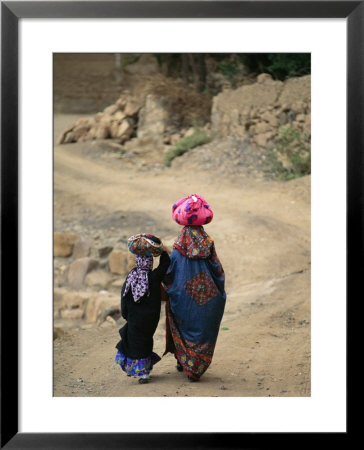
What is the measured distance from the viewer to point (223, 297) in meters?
5.79

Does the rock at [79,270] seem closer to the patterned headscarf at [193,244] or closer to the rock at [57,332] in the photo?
the rock at [57,332]

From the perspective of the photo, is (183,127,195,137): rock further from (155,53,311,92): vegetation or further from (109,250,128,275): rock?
(109,250,128,275): rock

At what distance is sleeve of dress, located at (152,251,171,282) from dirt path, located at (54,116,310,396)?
101 centimetres

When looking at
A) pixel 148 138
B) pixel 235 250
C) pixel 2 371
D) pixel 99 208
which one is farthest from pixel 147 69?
pixel 2 371

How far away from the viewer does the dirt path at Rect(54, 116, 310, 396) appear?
21.2 feet

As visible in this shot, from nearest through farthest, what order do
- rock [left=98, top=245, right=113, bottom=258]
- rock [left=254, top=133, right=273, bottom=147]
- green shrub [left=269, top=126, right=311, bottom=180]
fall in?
1. rock [left=98, top=245, right=113, bottom=258]
2. green shrub [left=269, top=126, right=311, bottom=180]
3. rock [left=254, top=133, right=273, bottom=147]

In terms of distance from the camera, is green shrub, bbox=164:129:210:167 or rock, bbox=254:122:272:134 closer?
rock, bbox=254:122:272:134

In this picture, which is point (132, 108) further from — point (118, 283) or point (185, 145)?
point (118, 283)

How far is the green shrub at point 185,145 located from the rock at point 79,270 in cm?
659

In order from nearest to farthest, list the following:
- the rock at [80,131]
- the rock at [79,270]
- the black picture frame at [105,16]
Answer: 1. the black picture frame at [105,16]
2. the rock at [79,270]
3. the rock at [80,131]

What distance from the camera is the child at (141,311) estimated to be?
18.5 feet

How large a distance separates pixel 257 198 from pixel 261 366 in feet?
28.2

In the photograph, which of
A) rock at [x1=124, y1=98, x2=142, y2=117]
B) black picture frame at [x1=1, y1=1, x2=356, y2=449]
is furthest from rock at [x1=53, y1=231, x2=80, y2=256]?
rock at [x1=124, y1=98, x2=142, y2=117]

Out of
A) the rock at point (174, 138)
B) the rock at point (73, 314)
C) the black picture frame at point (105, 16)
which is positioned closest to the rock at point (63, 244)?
the rock at point (73, 314)
